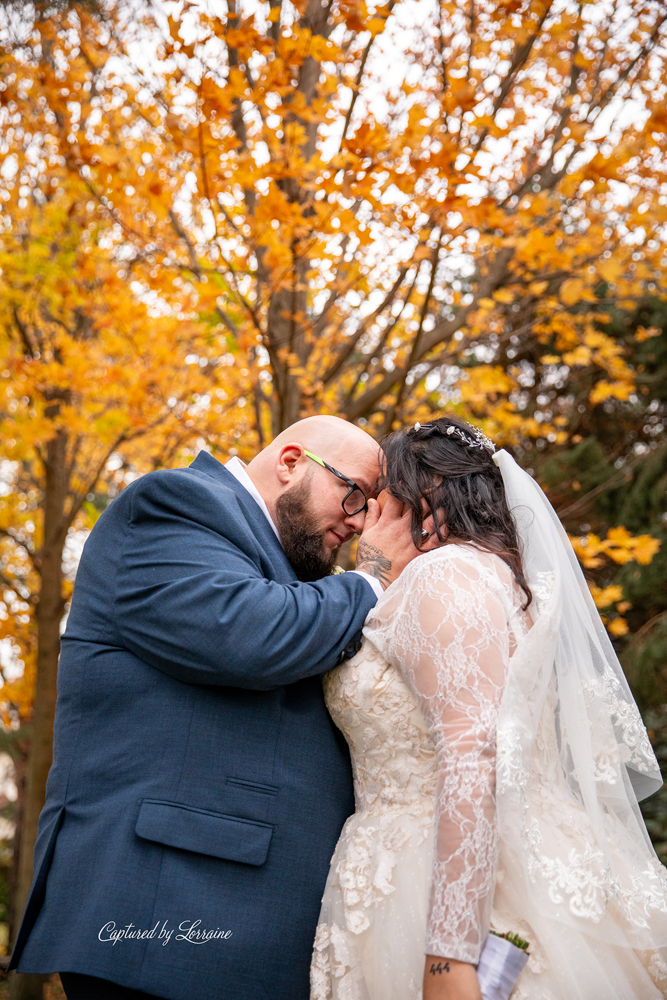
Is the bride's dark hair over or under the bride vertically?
over

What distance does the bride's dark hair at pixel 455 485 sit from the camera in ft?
6.43

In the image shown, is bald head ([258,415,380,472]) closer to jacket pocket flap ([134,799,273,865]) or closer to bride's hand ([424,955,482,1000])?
jacket pocket flap ([134,799,273,865])

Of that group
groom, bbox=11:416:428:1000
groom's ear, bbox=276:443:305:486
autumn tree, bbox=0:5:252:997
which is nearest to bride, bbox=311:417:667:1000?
groom, bbox=11:416:428:1000

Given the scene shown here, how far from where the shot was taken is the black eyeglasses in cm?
243

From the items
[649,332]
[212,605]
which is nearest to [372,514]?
[212,605]

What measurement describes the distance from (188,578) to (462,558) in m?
0.65

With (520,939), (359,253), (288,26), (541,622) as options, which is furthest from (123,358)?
(520,939)

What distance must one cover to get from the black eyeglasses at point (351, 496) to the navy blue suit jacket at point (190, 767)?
1.51ft

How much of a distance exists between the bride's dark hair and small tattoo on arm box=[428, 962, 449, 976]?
813 millimetres

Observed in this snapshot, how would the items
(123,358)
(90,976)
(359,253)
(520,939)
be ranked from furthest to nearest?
(123,358), (359,253), (90,976), (520,939)

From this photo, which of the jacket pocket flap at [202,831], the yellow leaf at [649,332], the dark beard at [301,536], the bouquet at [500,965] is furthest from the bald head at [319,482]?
the yellow leaf at [649,332]

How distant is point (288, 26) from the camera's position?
332 cm

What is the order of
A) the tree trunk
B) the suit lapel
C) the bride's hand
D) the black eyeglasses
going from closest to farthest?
1. the bride's hand
2. the suit lapel
3. the black eyeglasses
4. the tree trunk

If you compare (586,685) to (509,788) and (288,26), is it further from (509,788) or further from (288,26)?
(288,26)
